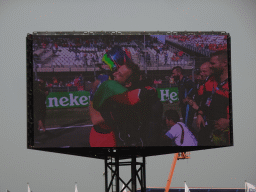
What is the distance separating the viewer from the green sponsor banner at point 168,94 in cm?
2786

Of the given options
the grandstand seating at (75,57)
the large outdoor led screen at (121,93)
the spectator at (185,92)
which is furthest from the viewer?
the spectator at (185,92)

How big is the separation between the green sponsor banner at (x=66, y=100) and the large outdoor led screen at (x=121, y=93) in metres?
0.05

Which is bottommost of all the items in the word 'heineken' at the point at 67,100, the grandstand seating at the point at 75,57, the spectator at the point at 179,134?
the spectator at the point at 179,134

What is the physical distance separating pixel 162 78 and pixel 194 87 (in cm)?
168

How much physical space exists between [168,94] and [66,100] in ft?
16.7

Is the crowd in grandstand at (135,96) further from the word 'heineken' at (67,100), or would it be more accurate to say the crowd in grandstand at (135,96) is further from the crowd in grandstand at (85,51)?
the word 'heineken' at (67,100)

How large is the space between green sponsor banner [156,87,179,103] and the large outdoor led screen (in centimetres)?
5

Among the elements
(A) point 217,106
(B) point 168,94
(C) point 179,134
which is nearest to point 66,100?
(B) point 168,94

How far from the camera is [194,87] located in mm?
27969

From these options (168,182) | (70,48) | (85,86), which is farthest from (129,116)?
(168,182)

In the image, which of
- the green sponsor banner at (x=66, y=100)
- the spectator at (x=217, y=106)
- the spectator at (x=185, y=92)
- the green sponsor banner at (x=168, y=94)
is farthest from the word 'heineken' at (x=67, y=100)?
the spectator at (x=217, y=106)

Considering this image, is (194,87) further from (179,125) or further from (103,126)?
(103,126)

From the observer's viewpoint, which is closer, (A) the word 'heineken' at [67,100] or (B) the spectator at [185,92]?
(A) the word 'heineken' at [67,100]

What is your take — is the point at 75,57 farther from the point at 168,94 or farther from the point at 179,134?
the point at 179,134
